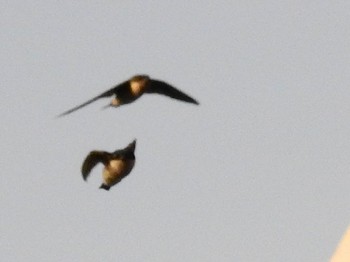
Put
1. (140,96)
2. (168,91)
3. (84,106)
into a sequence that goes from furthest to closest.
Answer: (168,91) < (140,96) < (84,106)

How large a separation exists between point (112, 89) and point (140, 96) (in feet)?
2.35

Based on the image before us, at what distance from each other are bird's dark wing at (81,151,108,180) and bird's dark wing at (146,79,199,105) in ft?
6.80

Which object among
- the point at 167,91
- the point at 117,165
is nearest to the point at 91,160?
the point at 117,165

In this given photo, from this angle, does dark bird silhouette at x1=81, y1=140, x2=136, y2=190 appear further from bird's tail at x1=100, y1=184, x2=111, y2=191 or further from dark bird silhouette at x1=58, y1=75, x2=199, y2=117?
dark bird silhouette at x1=58, y1=75, x2=199, y2=117

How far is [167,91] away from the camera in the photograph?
25.7 meters

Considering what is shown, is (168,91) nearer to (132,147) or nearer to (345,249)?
(132,147)

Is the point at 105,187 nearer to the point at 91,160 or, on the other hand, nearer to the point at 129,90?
the point at 91,160

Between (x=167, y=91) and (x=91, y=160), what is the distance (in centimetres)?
261

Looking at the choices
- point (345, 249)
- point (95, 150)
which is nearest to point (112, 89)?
point (95, 150)

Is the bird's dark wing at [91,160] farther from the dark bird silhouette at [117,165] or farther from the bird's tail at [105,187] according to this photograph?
the bird's tail at [105,187]

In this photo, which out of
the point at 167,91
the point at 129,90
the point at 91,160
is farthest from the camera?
the point at 91,160

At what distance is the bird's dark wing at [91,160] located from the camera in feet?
83.8

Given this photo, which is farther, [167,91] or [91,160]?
[91,160]

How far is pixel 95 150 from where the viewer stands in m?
25.9
